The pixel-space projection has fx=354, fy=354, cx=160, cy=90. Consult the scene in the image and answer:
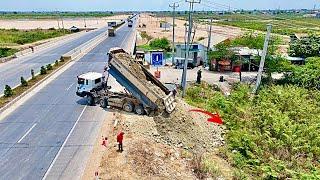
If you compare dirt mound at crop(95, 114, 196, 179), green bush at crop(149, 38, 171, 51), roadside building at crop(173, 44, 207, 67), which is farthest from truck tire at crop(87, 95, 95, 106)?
green bush at crop(149, 38, 171, 51)

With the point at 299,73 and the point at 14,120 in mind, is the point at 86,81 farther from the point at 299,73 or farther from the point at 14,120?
the point at 299,73

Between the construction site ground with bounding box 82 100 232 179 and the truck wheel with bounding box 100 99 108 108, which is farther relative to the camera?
the truck wheel with bounding box 100 99 108 108

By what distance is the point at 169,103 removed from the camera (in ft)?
76.9

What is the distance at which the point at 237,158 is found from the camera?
65.5ft

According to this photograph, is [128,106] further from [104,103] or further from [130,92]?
[104,103]

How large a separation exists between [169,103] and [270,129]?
7062 mm

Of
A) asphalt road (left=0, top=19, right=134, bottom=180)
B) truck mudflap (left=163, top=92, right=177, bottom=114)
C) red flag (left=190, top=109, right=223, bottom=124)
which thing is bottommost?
red flag (left=190, top=109, right=223, bottom=124)

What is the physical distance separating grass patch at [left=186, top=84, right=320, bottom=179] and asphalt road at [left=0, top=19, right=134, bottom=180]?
322 inches

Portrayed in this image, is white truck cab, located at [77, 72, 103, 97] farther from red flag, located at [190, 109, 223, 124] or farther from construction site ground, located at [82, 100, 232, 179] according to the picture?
red flag, located at [190, 109, 223, 124]

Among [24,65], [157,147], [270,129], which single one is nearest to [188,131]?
[157,147]

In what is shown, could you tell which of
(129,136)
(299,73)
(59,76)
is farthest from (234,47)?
(129,136)

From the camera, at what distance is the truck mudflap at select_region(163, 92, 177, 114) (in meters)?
22.9

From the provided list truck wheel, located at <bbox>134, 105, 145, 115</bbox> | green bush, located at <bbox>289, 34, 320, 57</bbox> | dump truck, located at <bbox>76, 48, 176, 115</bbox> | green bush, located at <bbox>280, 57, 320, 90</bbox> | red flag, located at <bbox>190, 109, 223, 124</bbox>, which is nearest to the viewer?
dump truck, located at <bbox>76, 48, 176, 115</bbox>

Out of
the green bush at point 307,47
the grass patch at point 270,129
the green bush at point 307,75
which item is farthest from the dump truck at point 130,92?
the green bush at point 307,47
